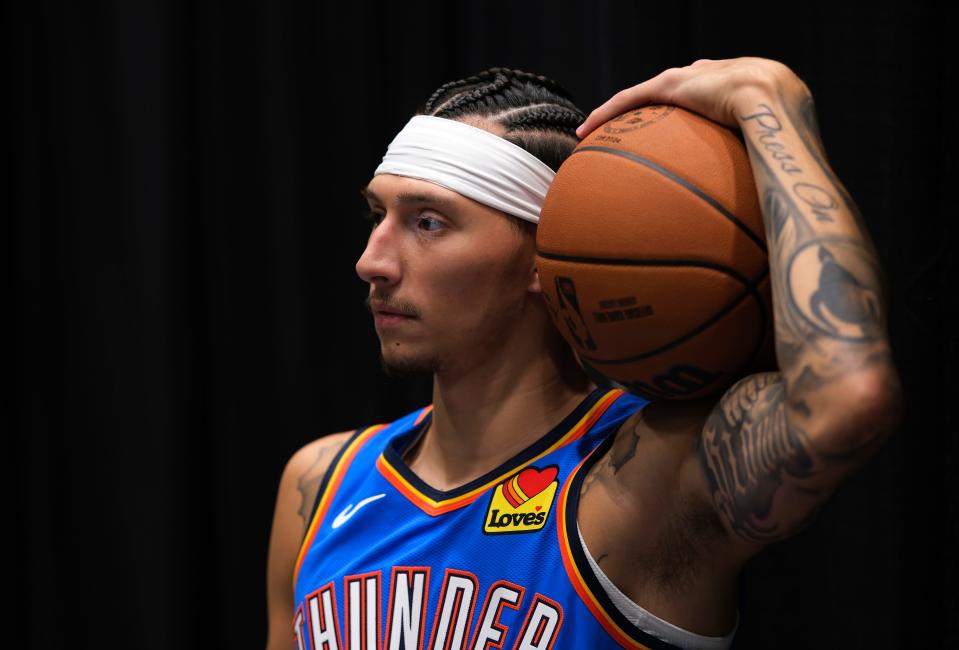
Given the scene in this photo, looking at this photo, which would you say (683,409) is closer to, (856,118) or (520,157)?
(520,157)

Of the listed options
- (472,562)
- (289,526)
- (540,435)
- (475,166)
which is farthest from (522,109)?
(289,526)

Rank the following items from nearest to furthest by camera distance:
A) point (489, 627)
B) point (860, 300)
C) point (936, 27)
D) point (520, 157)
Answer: point (860, 300)
point (489, 627)
point (520, 157)
point (936, 27)

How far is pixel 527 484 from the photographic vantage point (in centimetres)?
136

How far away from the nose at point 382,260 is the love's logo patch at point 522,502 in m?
0.32

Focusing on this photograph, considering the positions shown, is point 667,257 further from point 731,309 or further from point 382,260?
point 382,260

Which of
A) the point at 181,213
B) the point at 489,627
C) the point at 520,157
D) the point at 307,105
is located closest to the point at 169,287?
the point at 181,213

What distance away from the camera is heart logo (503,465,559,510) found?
1347 mm

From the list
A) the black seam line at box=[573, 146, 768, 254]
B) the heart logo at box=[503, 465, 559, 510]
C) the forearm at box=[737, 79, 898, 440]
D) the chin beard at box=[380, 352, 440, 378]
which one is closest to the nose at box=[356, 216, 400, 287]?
the chin beard at box=[380, 352, 440, 378]

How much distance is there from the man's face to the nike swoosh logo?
230 mm

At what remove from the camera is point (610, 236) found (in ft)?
3.59

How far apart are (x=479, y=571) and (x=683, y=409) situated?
0.36 meters

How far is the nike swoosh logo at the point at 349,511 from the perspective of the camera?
5.00 ft

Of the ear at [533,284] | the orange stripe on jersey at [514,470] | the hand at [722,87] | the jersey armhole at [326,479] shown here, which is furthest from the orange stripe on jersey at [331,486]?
the hand at [722,87]

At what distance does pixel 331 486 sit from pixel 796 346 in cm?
89
